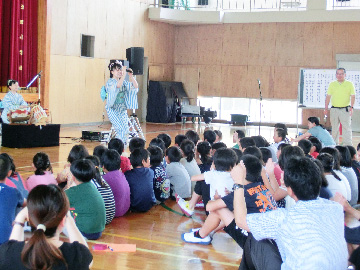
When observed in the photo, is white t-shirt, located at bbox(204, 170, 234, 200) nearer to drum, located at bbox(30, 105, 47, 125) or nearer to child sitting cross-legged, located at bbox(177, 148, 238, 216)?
child sitting cross-legged, located at bbox(177, 148, 238, 216)

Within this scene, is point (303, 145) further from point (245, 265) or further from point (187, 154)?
point (245, 265)

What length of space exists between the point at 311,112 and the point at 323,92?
106 inches

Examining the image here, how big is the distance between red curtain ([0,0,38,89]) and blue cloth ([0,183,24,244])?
28.5 feet

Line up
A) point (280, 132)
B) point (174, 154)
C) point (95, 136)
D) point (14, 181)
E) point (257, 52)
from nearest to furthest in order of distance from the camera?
point (14, 181) < point (174, 154) < point (280, 132) < point (95, 136) < point (257, 52)

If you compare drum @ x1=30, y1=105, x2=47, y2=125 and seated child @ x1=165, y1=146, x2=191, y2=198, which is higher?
drum @ x1=30, y1=105, x2=47, y2=125

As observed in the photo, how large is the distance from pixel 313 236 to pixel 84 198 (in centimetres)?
211

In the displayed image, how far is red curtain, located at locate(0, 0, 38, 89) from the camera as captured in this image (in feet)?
37.5

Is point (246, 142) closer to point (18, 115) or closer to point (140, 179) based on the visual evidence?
point (140, 179)

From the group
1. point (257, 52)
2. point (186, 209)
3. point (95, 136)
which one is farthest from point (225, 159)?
point (257, 52)

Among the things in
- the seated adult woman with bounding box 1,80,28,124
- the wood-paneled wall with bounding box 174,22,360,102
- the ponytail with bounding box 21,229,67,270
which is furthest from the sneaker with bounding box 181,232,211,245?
the wood-paneled wall with bounding box 174,22,360,102

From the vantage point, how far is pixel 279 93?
1593cm

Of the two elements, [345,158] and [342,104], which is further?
[342,104]

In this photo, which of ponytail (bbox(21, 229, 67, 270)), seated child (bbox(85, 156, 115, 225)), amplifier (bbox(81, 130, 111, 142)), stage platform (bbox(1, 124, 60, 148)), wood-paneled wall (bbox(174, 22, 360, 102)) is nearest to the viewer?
ponytail (bbox(21, 229, 67, 270))

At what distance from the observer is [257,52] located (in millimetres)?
16125
